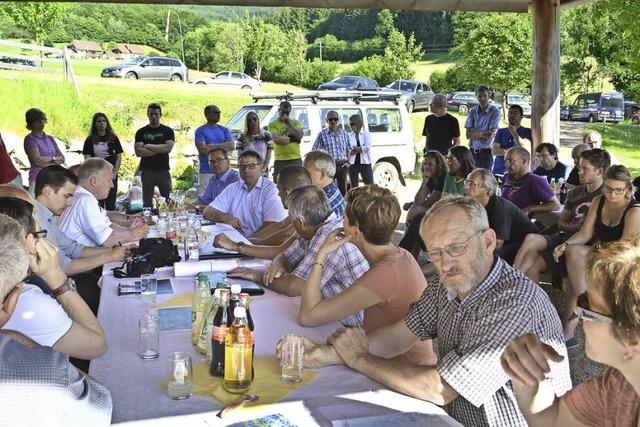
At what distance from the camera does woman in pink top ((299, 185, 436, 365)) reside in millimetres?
2758

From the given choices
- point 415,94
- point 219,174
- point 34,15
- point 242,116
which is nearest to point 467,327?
point 219,174

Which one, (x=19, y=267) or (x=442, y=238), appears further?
(x=442, y=238)

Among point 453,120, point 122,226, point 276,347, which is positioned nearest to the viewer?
point 276,347

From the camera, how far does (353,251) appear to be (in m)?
3.10

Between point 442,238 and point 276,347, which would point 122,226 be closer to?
point 276,347

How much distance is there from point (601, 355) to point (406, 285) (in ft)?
4.32

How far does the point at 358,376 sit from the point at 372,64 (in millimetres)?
40094

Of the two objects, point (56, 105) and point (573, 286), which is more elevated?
point (56, 105)

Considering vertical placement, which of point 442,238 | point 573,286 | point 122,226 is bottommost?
point 573,286

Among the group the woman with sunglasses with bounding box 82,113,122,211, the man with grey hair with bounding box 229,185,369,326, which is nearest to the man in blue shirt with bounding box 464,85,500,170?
the woman with sunglasses with bounding box 82,113,122,211

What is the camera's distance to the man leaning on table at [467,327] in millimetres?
2094

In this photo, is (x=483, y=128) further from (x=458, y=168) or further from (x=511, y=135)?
(x=458, y=168)

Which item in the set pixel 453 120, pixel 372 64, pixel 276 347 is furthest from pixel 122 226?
pixel 372 64

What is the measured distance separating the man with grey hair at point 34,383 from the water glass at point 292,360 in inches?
22.3
